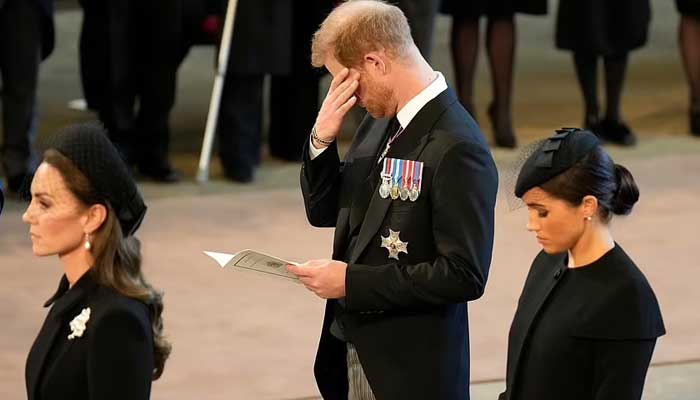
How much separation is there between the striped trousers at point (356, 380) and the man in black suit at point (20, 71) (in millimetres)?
4262

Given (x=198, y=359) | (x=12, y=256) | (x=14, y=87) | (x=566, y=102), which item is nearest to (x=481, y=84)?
(x=566, y=102)

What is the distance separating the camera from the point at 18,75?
25.5ft

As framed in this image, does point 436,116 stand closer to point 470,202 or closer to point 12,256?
point 470,202

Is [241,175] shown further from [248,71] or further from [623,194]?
[623,194]

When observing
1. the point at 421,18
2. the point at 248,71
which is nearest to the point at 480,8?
the point at 421,18

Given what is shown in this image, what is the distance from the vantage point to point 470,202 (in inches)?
140

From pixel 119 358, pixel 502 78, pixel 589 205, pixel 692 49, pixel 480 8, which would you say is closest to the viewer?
pixel 119 358

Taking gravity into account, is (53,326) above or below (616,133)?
above

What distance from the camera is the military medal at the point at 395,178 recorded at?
3.63 meters

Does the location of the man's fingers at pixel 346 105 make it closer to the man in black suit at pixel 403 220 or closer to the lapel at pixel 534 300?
the man in black suit at pixel 403 220

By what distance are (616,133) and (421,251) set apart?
5.88 m

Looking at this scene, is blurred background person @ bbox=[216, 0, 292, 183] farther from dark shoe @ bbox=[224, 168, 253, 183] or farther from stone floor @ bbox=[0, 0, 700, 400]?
stone floor @ bbox=[0, 0, 700, 400]

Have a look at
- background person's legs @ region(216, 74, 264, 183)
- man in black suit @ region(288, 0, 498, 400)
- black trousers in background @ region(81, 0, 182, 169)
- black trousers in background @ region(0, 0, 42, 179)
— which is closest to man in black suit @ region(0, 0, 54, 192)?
black trousers in background @ region(0, 0, 42, 179)

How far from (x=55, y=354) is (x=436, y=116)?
3.83 ft
